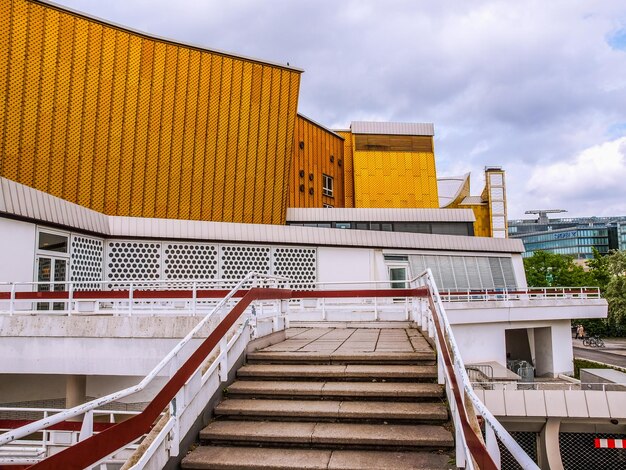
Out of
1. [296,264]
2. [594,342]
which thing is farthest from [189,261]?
[594,342]

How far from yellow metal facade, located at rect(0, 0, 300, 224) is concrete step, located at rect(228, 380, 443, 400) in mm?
17193

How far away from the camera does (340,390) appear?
5965mm

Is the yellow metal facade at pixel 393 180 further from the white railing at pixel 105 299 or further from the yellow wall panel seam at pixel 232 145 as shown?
the white railing at pixel 105 299

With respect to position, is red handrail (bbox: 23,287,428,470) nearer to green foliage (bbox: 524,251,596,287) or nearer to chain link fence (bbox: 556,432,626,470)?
chain link fence (bbox: 556,432,626,470)

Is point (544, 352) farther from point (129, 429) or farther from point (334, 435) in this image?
point (129, 429)

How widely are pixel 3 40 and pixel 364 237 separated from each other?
16.7 meters

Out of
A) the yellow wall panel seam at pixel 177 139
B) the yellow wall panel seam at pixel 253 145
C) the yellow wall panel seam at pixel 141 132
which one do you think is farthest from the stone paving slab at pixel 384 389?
the yellow wall panel seam at pixel 253 145

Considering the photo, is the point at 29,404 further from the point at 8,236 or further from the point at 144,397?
the point at 8,236

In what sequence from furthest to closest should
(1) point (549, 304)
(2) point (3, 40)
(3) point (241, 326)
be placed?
(1) point (549, 304) → (2) point (3, 40) → (3) point (241, 326)

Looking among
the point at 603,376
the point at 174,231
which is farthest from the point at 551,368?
the point at 174,231

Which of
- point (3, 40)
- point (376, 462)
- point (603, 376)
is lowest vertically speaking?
point (603, 376)

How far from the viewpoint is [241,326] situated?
704 centimetres

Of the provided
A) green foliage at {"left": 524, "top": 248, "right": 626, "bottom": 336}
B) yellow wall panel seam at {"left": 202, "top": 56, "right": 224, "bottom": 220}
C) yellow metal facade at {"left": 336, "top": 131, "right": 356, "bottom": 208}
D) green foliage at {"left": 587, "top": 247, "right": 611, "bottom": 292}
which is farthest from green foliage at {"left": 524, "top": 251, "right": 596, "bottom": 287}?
yellow wall panel seam at {"left": 202, "top": 56, "right": 224, "bottom": 220}

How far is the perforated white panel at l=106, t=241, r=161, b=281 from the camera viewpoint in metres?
19.9
